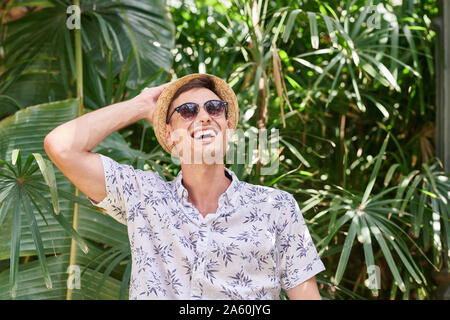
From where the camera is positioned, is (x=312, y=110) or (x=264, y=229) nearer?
(x=264, y=229)

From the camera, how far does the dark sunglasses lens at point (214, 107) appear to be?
1527 mm

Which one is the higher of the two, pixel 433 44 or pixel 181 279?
pixel 433 44

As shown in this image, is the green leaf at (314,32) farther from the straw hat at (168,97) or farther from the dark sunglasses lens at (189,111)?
the dark sunglasses lens at (189,111)

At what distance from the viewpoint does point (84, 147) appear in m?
1.49

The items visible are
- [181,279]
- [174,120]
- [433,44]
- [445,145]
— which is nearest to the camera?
[181,279]

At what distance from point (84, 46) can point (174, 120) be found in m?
1.57

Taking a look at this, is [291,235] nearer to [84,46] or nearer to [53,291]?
[53,291]

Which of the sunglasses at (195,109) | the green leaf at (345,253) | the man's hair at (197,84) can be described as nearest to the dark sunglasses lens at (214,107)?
the sunglasses at (195,109)

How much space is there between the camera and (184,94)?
62.8 inches

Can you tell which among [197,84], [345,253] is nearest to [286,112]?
[345,253]

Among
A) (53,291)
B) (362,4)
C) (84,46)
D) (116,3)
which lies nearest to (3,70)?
(84,46)

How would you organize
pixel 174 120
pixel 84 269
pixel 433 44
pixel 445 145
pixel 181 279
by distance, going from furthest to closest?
pixel 433 44 < pixel 445 145 < pixel 84 269 < pixel 174 120 < pixel 181 279

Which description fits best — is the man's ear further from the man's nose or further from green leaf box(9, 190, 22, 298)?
green leaf box(9, 190, 22, 298)

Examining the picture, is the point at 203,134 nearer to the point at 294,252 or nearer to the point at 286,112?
the point at 294,252
